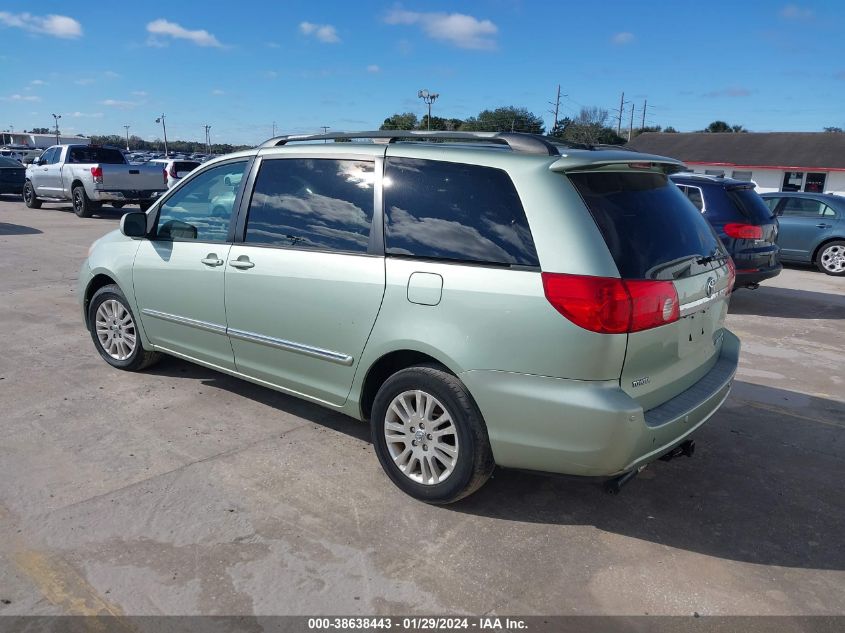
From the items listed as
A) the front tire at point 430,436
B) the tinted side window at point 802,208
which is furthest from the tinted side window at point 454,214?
the tinted side window at point 802,208

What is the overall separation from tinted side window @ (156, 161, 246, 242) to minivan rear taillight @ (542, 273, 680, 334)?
8.19 feet

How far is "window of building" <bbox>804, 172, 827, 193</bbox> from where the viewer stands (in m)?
40.4

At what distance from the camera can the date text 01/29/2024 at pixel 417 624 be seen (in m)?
2.68

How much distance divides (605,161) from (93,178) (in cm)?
1796

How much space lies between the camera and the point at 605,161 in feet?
10.6

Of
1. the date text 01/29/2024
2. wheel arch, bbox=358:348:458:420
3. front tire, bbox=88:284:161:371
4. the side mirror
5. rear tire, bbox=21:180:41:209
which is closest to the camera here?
the date text 01/29/2024

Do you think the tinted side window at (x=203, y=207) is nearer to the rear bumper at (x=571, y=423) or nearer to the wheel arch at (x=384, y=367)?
the wheel arch at (x=384, y=367)

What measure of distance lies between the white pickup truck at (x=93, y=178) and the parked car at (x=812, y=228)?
15395 millimetres

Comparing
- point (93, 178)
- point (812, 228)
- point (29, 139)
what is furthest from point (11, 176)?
point (29, 139)

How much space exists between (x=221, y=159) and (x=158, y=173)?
15.5 m

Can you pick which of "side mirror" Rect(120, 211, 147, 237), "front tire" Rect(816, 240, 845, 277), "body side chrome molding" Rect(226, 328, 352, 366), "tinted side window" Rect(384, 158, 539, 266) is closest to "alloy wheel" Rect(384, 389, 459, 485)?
"body side chrome molding" Rect(226, 328, 352, 366)

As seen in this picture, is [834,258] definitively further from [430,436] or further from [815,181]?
[815,181]

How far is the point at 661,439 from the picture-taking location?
318 centimetres

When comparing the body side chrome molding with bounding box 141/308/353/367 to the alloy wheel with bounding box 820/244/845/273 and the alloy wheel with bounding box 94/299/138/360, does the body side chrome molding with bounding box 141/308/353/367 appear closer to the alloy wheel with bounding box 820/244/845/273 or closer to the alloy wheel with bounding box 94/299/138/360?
the alloy wheel with bounding box 94/299/138/360
